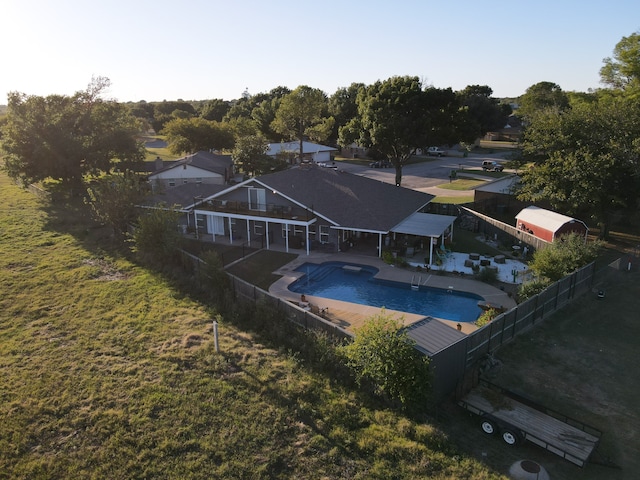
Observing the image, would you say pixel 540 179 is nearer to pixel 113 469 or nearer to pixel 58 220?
pixel 113 469

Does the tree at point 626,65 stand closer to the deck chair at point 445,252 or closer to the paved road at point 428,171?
the paved road at point 428,171

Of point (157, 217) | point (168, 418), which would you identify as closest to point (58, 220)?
point (157, 217)

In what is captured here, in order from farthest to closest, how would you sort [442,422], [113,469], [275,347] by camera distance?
[275,347], [442,422], [113,469]

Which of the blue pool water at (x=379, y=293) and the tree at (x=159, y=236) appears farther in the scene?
the tree at (x=159, y=236)

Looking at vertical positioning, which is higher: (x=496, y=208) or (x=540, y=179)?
(x=540, y=179)

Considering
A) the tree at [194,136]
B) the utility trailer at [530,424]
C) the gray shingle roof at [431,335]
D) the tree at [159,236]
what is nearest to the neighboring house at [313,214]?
the tree at [159,236]

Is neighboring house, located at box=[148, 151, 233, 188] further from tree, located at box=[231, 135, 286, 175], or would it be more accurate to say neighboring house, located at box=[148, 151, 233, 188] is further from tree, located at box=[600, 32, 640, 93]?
tree, located at box=[600, 32, 640, 93]
